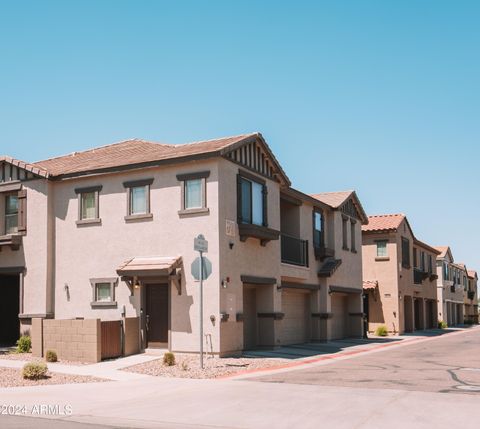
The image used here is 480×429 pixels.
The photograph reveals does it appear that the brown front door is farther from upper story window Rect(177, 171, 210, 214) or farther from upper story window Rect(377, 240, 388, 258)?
upper story window Rect(377, 240, 388, 258)

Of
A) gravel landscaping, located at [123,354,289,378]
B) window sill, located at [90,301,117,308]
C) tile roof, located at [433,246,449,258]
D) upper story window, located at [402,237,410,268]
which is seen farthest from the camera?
tile roof, located at [433,246,449,258]

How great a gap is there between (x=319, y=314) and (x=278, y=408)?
1787 centimetres

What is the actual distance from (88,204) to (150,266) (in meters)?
4.12

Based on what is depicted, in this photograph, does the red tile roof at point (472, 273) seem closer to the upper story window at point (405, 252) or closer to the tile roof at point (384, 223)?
the upper story window at point (405, 252)

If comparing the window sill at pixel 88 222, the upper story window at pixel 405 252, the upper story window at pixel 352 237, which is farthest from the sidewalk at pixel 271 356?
the upper story window at pixel 405 252

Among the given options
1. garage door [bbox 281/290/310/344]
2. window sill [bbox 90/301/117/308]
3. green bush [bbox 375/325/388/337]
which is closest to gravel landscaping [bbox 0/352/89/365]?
window sill [bbox 90/301/117/308]

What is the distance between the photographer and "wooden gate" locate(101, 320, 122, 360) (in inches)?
779

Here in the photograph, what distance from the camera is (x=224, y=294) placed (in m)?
20.4

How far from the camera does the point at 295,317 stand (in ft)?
92.6

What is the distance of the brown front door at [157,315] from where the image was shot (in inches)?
829

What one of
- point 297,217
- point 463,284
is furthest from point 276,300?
point 463,284

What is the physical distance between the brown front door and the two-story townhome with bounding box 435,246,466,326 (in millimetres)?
41015

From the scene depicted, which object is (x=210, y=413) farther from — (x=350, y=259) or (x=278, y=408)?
(x=350, y=259)

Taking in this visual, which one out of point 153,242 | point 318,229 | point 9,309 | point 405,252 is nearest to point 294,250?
point 318,229
